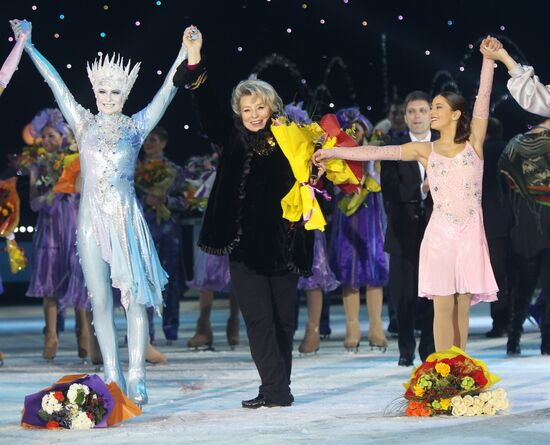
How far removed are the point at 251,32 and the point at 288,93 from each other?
3.09 ft

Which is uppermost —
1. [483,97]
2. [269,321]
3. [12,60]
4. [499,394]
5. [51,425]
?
[12,60]

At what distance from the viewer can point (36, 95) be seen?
1892 cm

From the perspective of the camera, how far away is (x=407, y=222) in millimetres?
10281

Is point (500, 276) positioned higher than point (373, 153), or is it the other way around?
point (373, 153)

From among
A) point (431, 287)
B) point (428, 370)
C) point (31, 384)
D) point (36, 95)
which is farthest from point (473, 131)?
point (36, 95)

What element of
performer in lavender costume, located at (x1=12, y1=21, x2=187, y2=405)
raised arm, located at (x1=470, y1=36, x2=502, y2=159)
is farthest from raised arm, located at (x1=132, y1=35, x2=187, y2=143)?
raised arm, located at (x1=470, y1=36, x2=502, y2=159)

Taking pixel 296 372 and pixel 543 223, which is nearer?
pixel 296 372

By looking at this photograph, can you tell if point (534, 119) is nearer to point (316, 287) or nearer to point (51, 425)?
point (316, 287)

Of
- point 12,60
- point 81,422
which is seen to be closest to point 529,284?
point 12,60

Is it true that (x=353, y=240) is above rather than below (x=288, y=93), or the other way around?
below

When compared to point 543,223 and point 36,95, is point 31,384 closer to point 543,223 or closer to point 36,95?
point 543,223

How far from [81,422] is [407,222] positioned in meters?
3.67

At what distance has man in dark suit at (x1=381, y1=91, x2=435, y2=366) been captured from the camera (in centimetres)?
1021

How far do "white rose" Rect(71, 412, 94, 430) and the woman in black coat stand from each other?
1.03 m
